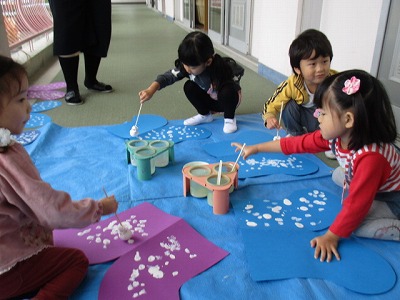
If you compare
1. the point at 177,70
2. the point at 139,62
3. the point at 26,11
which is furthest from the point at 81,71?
the point at 177,70

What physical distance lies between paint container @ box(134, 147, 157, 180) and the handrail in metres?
1.83

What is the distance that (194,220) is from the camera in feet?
3.18

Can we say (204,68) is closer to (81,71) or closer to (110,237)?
(110,237)

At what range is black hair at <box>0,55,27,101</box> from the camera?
589 millimetres

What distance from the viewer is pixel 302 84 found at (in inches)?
51.4

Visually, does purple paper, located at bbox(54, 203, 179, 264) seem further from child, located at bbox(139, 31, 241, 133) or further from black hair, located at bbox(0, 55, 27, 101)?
child, located at bbox(139, 31, 241, 133)

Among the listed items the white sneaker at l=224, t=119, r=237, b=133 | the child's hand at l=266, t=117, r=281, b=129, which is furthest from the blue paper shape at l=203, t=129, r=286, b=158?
the child's hand at l=266, t=117, r=281, b=129

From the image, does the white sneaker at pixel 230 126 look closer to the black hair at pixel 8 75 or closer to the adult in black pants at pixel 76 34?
the adult in black pants at pixel 76 34

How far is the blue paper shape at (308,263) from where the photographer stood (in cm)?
76

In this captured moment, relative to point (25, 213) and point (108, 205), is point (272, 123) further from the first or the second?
point (25, 213)

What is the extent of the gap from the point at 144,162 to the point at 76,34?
1123mm

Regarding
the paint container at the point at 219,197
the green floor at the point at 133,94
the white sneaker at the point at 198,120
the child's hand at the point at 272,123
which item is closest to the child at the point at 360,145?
the paint container at the point at 219,197

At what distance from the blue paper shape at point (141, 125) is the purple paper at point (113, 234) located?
0.57 m

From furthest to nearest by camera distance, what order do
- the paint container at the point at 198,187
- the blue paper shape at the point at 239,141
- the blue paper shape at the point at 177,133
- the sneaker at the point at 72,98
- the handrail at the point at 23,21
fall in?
1. the handrail at the point at 23,21
2. the sneaker at the point at 72,98
3. the blue paper shape at the point at 177,133
4. the blue paper shape at the point at 239,141
5. the paint container at the point at 198,187
